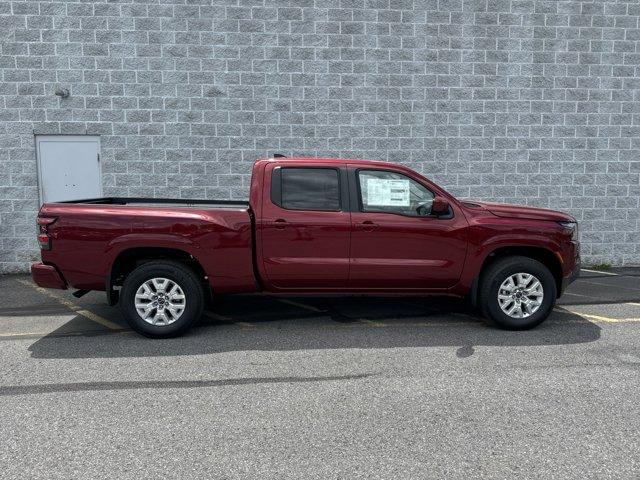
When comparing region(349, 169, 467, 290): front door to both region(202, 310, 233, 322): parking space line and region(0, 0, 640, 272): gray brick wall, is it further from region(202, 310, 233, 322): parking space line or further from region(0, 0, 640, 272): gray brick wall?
region(0, 0, 640, 272): gray brick wall

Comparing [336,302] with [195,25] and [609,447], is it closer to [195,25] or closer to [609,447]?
[609,447]

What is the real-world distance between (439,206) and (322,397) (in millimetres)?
2602

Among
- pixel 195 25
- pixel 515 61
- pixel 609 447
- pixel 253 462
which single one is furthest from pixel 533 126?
pixel 253 462

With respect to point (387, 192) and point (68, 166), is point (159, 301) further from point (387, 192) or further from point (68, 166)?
point (68, 166)

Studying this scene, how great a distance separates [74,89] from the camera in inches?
370

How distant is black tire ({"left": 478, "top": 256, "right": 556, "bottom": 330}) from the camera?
599cm

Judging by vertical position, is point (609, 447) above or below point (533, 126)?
below

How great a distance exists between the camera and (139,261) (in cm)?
585

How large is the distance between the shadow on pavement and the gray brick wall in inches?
147

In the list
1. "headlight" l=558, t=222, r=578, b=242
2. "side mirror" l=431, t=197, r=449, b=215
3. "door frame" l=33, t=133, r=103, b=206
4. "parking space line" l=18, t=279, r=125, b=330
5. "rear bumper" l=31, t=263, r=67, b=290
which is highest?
"door frame" l=33, t=133, r=103, b=206

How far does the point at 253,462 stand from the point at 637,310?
5.92 meters

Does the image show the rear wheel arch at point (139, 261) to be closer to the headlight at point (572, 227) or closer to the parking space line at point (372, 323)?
the parking space line at point (372, 323)

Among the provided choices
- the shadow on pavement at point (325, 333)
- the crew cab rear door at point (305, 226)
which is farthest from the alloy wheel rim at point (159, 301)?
the crew cab rear door at point (305, 226)

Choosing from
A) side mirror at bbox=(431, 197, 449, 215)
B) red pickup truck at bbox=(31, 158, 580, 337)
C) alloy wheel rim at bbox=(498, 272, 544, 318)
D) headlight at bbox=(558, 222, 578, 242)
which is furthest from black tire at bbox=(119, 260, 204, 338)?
headlight at bbox=(558, 222, 578, 242)
